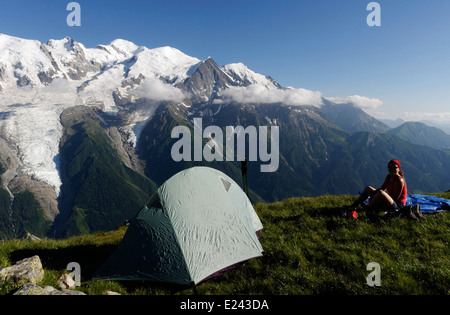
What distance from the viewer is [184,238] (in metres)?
9.05

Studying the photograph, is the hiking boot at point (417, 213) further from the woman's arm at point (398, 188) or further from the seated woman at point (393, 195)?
the woman's arm at point (398, 188)

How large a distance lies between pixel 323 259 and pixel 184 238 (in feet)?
18.2

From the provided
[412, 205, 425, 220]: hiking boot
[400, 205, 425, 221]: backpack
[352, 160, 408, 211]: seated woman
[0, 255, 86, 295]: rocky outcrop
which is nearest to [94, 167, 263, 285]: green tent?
[0, 255, 86, 295]: rocky outcrop

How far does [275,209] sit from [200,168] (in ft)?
23.3

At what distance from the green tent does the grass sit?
497mm

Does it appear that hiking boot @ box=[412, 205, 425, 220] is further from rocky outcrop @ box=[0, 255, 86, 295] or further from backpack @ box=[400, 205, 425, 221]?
rocky outcrop @ box=[0, 255, 86, 295]

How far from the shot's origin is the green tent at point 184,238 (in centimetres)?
867

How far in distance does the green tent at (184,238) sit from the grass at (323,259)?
50cm
